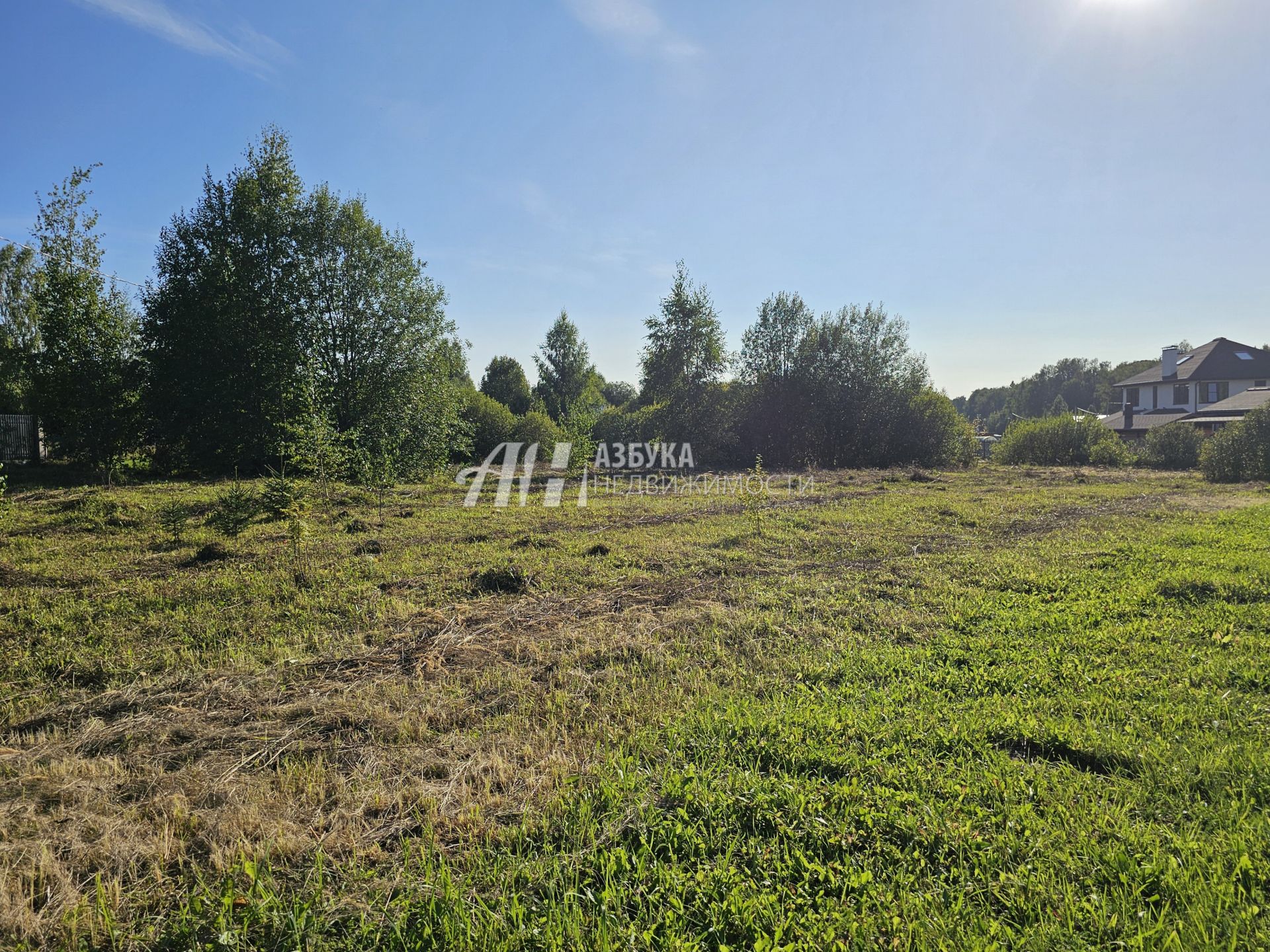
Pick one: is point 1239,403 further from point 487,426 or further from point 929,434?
point 487,426

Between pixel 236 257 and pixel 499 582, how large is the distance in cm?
1778

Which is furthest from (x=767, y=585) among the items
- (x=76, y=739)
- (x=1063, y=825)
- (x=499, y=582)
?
(x=76, y=739)

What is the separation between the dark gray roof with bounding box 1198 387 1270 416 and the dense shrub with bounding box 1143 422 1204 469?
793cm

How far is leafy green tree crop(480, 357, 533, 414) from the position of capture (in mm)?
40969

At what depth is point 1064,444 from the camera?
28.0 meters

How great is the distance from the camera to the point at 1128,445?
26.8m

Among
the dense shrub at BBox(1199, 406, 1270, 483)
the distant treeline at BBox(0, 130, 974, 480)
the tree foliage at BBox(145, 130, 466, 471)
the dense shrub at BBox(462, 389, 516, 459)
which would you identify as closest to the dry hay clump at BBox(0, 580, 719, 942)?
the distant treeline at BBox(0, 130, 974, 480)

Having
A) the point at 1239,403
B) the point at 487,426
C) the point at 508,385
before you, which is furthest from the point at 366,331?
the point at 1239,403

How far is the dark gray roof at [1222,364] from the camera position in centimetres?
3612

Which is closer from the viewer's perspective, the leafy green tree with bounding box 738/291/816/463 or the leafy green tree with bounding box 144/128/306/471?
the leafy green tree with bounding box 144/128/306/471

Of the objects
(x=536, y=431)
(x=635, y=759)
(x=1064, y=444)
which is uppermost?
(x=536, y=431)

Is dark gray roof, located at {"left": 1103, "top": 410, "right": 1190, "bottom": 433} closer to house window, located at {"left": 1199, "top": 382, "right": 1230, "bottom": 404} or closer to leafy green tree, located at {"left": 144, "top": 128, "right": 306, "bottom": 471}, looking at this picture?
house window, located at {"left": 1199, "top": 382, "right": 1230, "bottom": 404}

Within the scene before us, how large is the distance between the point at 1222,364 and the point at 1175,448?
20.7 meters

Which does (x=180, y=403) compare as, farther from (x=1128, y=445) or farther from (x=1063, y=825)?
(x=1128, y=445)
